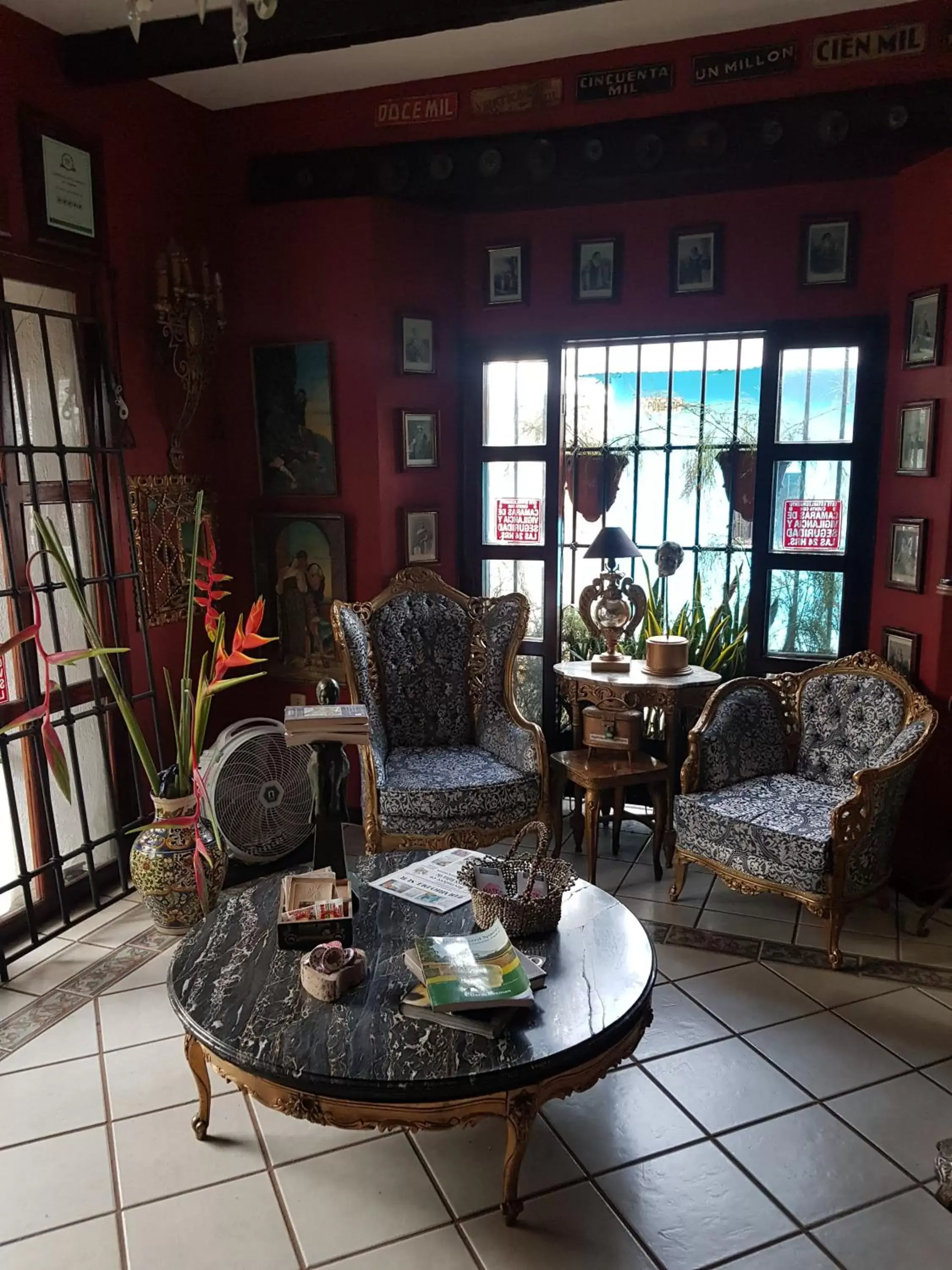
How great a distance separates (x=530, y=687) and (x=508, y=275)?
6.49ft

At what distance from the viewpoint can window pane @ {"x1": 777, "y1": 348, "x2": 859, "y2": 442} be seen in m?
3.95

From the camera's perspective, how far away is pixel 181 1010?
219 cm

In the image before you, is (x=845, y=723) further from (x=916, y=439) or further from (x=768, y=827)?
(x=916, y=439)

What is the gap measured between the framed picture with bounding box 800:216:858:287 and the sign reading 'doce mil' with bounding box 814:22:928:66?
608 mm

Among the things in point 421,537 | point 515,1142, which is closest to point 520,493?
point 421,537

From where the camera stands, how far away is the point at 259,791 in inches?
152

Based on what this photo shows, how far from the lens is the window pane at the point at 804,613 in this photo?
4.09 m

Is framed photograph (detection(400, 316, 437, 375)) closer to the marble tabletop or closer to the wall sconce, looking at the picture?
the wall sconce

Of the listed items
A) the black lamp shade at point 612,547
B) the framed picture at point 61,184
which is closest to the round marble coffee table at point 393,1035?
the black lamp shade at point 612,547

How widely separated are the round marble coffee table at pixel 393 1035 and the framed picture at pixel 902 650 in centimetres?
178

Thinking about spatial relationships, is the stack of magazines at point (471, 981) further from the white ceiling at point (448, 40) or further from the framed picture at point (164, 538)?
the white ceiling at point (448, 40)

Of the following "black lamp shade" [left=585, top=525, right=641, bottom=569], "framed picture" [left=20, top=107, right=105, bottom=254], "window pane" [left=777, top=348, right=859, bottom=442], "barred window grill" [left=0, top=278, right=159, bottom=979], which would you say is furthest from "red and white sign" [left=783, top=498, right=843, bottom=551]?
"framed picture" [left=20, top=107, right=105, bottom=254]

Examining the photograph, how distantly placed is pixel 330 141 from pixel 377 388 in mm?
1061

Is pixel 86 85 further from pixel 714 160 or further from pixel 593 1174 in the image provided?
pixel 593 1174
